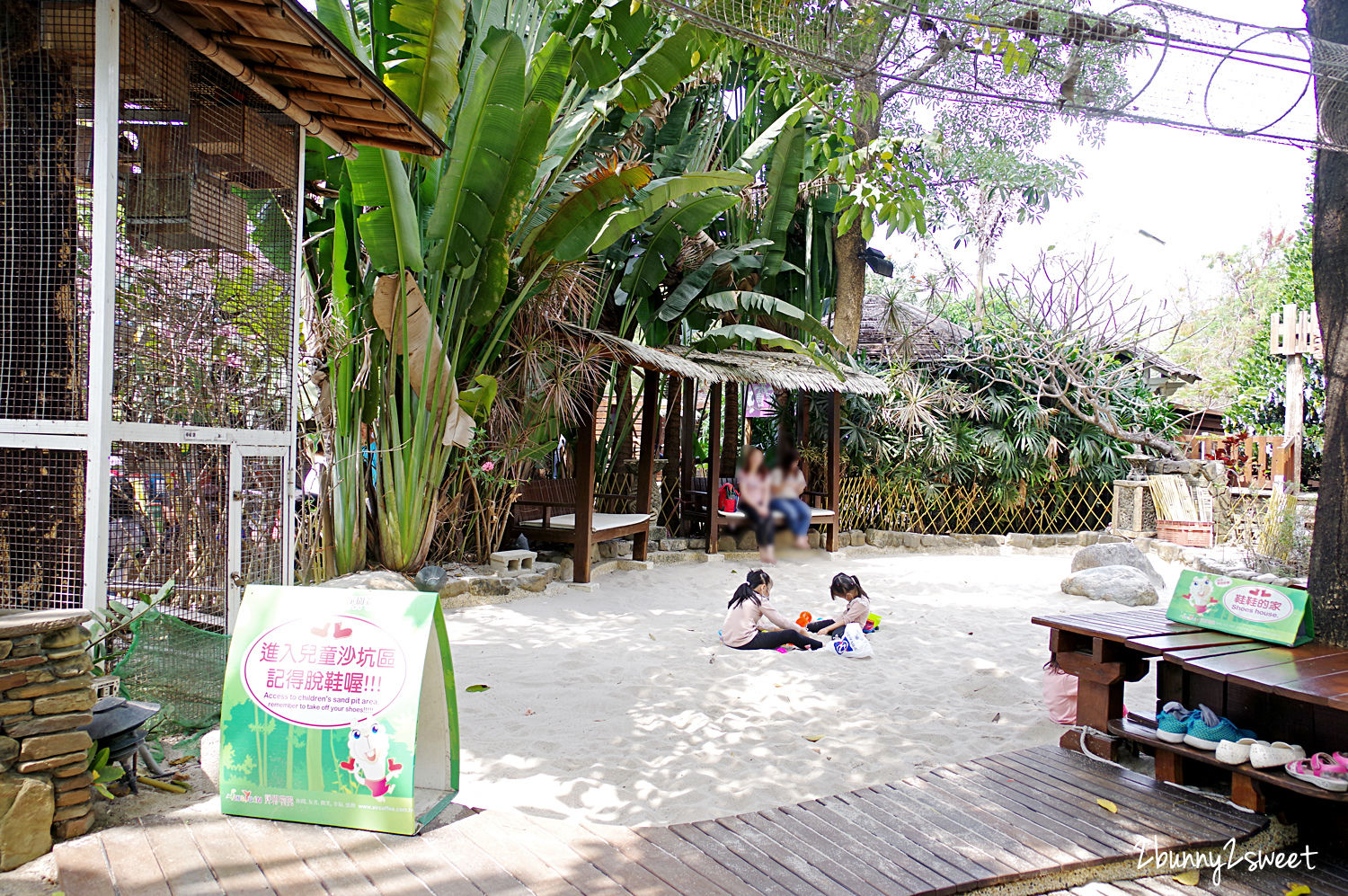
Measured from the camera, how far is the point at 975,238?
70.2 feet

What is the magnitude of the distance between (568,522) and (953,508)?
6026 millimetres

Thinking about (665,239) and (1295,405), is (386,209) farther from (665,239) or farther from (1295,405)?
(1295,405)

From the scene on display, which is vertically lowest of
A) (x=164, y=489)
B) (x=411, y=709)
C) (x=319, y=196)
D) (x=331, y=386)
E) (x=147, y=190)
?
(x=411, y=709)

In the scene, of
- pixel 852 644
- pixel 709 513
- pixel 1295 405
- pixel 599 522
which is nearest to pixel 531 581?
pixel 599 522

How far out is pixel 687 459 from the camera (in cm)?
1110

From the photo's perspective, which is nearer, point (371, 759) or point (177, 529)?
point (371, 759)

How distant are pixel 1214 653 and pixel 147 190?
4846 mm

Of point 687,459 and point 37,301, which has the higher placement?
point 37,301

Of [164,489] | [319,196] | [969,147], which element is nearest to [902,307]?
[969,147]

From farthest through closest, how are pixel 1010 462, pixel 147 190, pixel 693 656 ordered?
pixel 1010 462 → pixel 693 656 → pixel 147 190

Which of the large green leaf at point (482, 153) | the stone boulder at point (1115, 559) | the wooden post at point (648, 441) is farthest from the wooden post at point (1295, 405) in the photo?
the large green leaf at point (482, 153)

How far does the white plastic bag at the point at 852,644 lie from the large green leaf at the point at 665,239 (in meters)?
4.05

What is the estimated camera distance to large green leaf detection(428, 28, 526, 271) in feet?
18.1

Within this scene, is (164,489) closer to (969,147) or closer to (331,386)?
(331,386)
